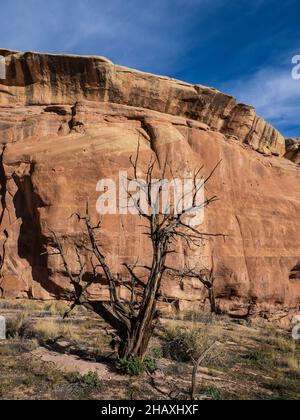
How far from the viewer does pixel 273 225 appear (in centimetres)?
2245

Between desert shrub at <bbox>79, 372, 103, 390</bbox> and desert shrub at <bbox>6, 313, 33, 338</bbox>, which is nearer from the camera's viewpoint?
desert shrub at <bbox>79, 372, 103, 390</bbox>

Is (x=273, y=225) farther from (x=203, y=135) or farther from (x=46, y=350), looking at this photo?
(x=46, y=350)

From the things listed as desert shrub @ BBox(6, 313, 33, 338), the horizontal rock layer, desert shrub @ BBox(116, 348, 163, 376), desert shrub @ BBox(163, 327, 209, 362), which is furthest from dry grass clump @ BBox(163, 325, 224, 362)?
the horizontal rock layer

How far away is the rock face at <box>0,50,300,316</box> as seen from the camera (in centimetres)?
1820

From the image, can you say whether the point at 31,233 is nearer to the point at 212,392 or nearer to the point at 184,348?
the point at 184,348

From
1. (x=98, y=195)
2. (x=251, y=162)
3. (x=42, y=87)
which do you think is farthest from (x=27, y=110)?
(x=251, y=162)

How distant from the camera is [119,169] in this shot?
1867 cm

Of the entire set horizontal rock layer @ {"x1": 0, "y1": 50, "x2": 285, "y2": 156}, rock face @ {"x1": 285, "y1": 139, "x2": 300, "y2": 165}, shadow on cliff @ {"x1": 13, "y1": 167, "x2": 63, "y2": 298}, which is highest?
horizontal rock layer @ {"x1": 0, "y1": 50, "x2": 285, "y2": 156}

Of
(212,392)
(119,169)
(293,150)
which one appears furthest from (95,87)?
(212,392)

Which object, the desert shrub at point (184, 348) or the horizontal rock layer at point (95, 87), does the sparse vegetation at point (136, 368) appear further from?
the horizontal rock layer at point (95, 87)

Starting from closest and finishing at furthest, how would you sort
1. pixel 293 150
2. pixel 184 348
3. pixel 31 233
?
pixel 184 348 → pixel 31 233 → pixel 293 150

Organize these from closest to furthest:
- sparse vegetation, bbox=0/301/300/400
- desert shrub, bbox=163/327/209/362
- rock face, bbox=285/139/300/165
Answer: sparse vegetation, bbox=0/301/300/400, desert shrub, bbox=163/327/209/362, rock face, bbox=285/139/300/165

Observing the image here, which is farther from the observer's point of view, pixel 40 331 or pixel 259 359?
pixel 40 331

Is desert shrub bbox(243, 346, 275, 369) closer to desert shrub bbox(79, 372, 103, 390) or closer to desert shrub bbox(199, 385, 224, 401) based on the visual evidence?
desert shrub bbox(199, 385, 224, 401)
